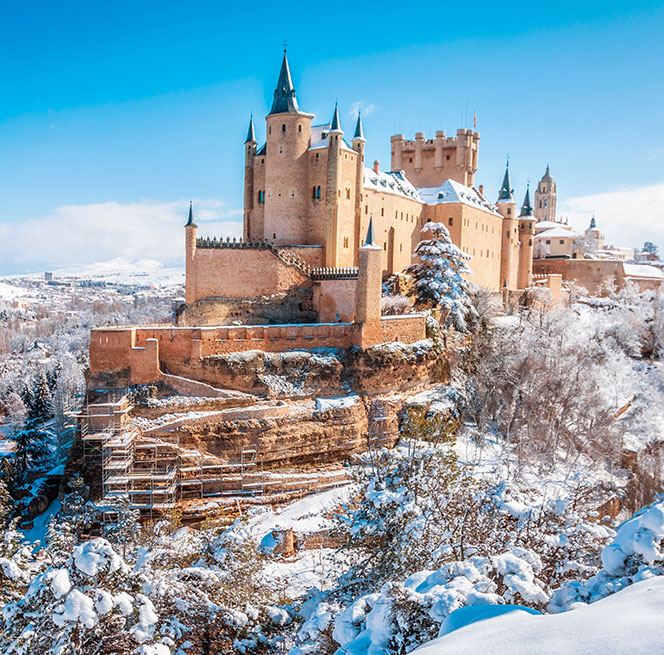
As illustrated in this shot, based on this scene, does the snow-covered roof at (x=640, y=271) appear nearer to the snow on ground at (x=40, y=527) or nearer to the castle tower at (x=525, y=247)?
the castle tower at (x=525, y=247)

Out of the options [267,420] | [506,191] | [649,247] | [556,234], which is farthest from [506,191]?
[649,247]

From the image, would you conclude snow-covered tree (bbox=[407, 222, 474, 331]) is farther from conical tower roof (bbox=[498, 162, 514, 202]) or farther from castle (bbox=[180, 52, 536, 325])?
conical tower roof (bbox=[498, 162, 514, 202])

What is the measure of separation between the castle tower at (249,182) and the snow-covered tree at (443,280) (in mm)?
10476

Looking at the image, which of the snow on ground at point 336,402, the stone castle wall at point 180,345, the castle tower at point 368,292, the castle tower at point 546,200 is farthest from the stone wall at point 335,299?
the castle tower at point 546,200

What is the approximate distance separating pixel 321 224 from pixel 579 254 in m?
45.0

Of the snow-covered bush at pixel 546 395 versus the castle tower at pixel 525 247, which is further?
the castle tower at pixel 525 247

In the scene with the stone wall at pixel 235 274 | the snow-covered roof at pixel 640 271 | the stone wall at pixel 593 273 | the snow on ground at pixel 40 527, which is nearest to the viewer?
the snow on ground at pixel 40 527

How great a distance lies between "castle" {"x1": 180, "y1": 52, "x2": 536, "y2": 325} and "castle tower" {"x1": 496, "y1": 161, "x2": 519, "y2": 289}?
7610mm

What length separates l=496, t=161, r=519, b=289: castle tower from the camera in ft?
161

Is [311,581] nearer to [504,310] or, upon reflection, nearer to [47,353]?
[504,310]

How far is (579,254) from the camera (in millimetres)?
66250

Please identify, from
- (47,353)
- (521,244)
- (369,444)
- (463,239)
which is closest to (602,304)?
(521,244)

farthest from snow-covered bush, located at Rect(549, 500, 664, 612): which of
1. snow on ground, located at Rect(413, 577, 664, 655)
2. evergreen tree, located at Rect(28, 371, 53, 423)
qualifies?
evergreen tree, located at Rect(28, 371, 53, 423)

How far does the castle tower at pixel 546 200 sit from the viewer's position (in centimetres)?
9375
